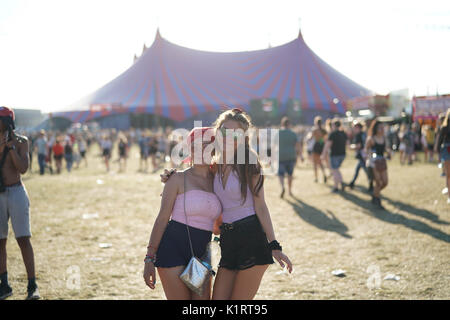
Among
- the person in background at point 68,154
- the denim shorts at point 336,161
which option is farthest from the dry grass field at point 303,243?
the person in background at point 68,154

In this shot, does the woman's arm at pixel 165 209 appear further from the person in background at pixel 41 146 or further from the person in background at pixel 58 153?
the person in background at pixel 58 153

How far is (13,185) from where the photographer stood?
14.3 ft

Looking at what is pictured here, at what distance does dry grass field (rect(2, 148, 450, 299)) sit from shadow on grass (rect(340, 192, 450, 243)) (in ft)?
0.05

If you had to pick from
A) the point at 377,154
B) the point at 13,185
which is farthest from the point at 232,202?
the point at 377,154

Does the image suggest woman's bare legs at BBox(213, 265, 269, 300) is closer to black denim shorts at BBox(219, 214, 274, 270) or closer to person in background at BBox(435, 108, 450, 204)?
black denim shorts at BBox(219, 214, 274, 270)

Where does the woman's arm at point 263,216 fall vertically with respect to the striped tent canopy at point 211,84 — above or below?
below

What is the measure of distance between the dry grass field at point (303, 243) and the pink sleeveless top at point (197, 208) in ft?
6.40

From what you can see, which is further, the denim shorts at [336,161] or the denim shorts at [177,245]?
the denim shorts at [336,161]

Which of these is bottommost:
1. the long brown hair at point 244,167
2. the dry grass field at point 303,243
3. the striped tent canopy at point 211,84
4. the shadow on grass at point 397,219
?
the dry grass field at point 303,243

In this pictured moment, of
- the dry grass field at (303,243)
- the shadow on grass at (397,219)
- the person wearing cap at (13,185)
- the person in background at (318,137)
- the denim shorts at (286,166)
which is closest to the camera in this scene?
the person wearing cap at (13,185)

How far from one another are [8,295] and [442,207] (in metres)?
7.57

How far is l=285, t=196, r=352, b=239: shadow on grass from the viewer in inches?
284

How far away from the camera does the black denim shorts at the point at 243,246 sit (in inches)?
113
